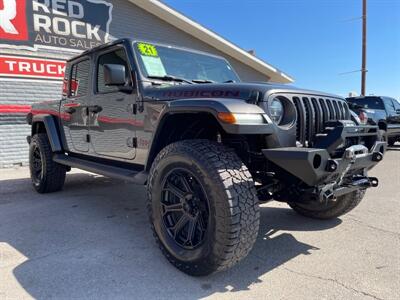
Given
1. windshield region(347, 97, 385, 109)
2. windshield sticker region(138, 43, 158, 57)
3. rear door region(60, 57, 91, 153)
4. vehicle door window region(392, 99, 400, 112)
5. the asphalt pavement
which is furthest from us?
vehicle door window region(392, 99, 400, 112)

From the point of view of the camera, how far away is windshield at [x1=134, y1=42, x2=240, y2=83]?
3597mm

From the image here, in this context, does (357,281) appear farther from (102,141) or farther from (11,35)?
(11,35)

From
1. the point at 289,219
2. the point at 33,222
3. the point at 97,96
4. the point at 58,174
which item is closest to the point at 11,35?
the point at 58,174

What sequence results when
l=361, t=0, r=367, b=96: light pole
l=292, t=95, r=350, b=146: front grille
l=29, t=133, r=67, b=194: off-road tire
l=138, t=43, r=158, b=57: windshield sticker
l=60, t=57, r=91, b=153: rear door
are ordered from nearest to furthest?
l=292, t=95, r=350, b=146: front grille
l=138, t=43, r=158, b=57: windshield sticker
l=60, t=57, r=91, b=153: rear door
l=29, t=133, r=67, b=194: off-road tire
l=361, t=0, r=367, b=96: light pole

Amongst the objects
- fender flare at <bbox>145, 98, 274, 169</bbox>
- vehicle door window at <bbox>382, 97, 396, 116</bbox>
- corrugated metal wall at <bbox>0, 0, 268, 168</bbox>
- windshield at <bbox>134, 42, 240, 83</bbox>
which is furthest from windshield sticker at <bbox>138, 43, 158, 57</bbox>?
vehicle door window at <bbox>382, 97, 396, 116</bbox>

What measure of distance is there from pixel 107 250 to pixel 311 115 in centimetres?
213

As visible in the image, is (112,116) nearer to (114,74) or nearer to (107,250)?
(114,74)

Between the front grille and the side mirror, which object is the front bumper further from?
the side mirror

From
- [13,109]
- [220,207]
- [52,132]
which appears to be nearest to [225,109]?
[220,207]

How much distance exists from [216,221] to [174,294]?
0.57 m

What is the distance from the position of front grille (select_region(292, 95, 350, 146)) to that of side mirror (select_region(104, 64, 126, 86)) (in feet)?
5.36

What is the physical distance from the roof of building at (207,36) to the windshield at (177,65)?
6758 mm

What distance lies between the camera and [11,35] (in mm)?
8266

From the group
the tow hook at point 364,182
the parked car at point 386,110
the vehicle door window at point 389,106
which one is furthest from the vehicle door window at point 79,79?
the vehicle door window at point 389,106
